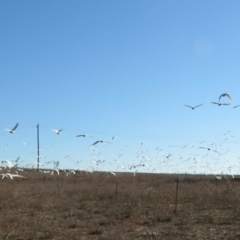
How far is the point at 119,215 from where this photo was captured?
46.0ft

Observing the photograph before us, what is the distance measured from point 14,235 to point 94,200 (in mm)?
7687

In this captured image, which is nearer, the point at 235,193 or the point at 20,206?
the point at 20,206

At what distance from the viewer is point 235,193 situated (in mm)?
18234

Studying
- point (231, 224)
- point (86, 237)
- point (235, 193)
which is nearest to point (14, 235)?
point (86, 237)

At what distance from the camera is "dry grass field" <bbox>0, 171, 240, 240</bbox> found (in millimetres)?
11219

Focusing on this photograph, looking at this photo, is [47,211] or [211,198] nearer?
[47,211]

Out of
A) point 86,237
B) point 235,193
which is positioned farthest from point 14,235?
point 235,193

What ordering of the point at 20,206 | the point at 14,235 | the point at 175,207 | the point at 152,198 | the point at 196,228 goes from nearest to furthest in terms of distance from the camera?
the point at 14,235 → the point at 196,228 → the point at 175,207 → the point at 20,206 → the point at 152,198

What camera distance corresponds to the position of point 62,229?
1205cm

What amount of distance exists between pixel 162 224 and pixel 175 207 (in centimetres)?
253

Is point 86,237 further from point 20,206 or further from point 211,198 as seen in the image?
point 211,198

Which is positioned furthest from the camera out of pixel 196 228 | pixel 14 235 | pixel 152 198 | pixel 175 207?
pixel 152 198

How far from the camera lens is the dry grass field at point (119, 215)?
442 inches

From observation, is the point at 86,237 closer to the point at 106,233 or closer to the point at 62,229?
the point at 106,233
